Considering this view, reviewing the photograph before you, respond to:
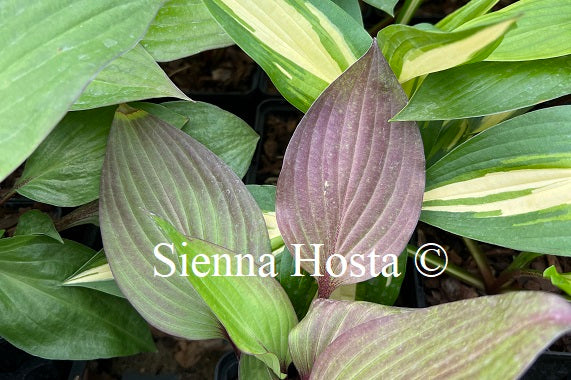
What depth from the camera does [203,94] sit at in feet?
3.46

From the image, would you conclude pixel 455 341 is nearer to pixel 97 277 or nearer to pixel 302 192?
pixel 302 192

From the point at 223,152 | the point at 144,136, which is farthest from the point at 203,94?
the point at 144,136

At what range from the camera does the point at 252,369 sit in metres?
0.55

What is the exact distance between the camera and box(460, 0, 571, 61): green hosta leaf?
1.99ft

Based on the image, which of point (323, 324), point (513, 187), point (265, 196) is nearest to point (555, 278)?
point (513, 187)

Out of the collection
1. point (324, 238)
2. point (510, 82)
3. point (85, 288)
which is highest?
point (510, 82)

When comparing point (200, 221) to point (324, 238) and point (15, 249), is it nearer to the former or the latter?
point (324, 238)

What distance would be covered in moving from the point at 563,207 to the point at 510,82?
154 mm

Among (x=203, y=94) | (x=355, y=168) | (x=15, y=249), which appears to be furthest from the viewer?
(x=203, y=94)

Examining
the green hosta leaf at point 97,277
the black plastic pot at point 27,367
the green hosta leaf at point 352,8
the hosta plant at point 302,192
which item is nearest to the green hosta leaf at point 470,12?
the hosta plant at point 302,192

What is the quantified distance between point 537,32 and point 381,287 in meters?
0.34

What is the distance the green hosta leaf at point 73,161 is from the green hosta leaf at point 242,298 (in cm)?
27

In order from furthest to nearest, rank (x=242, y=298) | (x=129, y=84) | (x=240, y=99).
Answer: (x=240, y=99) → (x=129, y=84) → (x=242, y=298)

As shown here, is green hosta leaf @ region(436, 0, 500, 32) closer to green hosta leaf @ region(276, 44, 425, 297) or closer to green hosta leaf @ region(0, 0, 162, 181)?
green hosta leaf @ region(276, 44, 425, 297)
